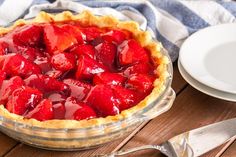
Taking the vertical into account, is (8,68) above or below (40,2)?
above

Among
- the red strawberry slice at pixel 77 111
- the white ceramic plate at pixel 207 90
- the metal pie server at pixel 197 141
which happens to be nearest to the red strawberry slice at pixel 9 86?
the red strawberry slice at pixel 77 111

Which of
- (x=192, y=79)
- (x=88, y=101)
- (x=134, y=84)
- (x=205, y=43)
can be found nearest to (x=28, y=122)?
(x=88, y=101)

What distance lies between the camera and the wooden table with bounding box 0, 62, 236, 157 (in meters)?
1.08

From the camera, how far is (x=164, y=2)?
1.54 meters

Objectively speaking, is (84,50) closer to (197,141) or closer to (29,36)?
(29,36)

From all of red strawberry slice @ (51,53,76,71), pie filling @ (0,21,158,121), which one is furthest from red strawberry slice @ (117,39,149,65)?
red strawberry slice @ (51,53,76,71)

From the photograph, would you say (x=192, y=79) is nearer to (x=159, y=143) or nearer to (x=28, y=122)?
(x=159, y=143)

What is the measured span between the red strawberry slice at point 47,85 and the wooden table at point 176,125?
12 centimetres

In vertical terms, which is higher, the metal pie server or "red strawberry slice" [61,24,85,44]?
"red strawberry slice" [61,24,85,44]

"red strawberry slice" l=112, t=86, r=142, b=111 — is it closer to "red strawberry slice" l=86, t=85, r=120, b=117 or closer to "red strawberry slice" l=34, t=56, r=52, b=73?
"red strawberry slice" l=86, t=85, r=120, b=117

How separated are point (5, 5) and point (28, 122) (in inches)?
22.5

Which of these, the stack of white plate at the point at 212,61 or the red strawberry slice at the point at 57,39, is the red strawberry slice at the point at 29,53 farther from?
the stack of white plate at the point at 212,61

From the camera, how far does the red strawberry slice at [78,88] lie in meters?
1.05

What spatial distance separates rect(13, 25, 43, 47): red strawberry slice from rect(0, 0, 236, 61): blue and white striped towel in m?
0.24
